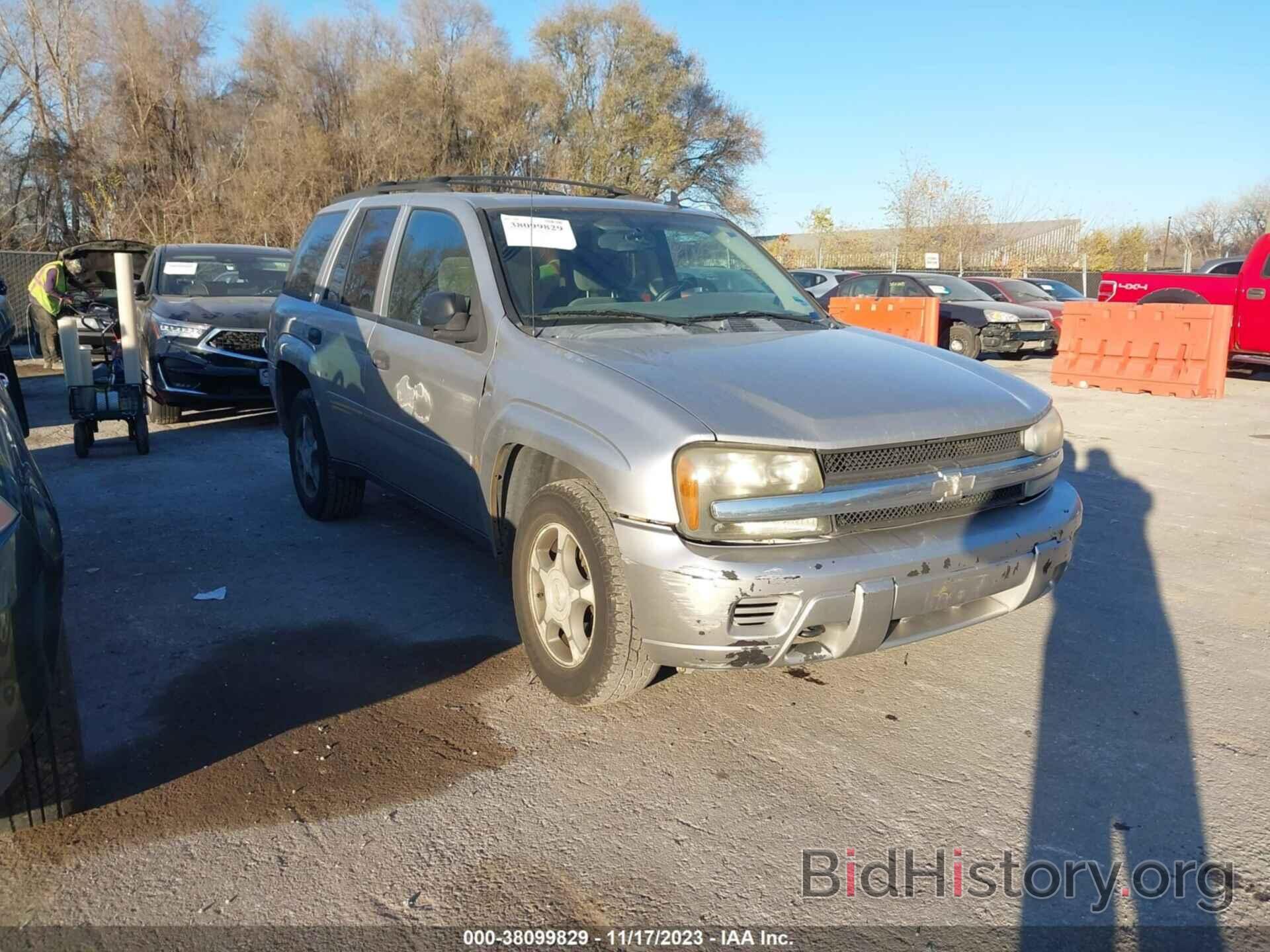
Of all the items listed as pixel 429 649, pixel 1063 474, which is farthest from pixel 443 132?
pixel 429 649

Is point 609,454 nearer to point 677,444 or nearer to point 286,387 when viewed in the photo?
point 677,444

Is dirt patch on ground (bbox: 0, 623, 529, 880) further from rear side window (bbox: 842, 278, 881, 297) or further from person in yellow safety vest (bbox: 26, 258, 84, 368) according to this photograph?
rear side window (bbox: 842, 278, 881, 297)

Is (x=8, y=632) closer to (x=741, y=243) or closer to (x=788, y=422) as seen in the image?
(x=788, y=422)

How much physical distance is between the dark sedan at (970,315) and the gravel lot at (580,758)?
11.8 m

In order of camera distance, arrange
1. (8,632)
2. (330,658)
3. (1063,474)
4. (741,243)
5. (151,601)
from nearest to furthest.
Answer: (8,632)
(330,658)
(151,601)
(741,243)
(1063,474)

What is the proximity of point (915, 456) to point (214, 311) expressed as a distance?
8.09 m

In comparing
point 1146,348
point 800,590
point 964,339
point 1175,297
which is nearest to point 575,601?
point 800,590

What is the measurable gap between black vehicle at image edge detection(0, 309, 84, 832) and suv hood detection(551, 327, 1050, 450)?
1.78 metres

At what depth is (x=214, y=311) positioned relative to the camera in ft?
31.4

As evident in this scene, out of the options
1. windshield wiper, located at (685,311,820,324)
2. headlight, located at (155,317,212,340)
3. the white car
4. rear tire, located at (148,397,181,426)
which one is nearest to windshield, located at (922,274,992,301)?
the white car

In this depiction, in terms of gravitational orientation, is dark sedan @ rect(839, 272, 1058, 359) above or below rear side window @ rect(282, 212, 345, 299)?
below

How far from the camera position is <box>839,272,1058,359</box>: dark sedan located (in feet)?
54.6

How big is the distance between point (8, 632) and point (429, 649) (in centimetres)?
203

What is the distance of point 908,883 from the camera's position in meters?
2.70
